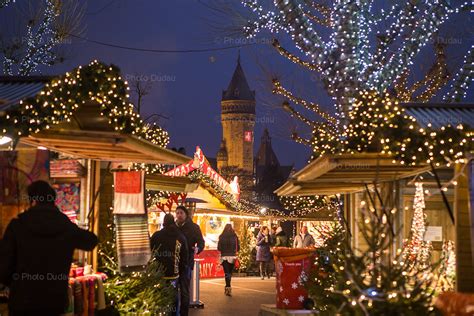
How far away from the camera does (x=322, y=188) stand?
50.6 feet

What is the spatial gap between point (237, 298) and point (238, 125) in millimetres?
112799

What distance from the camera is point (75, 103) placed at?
Result: 32.4 feet

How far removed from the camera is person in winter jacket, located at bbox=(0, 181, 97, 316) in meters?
7.44

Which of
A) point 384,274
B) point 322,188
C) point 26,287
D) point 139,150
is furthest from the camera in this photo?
point 322,188

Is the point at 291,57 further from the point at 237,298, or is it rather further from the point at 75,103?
the point at 75,103

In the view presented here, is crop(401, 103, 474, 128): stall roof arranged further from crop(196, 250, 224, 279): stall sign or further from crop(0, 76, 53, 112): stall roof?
crop(196, 250, 224, 279): stall sign

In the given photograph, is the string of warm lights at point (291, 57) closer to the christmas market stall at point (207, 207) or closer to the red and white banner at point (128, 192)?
the christmas market stall at point (207, 207)

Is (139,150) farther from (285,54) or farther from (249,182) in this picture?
(249,182)

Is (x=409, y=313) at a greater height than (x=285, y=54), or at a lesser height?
lesser

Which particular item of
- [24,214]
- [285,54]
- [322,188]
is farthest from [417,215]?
[285,54]

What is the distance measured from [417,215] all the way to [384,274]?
6.47 meters

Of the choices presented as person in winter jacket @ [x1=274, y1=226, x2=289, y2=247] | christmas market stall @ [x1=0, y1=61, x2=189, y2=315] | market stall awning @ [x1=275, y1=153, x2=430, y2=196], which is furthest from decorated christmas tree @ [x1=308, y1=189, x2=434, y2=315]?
person in winter jacket @ [x1=274, y1=226, x2=289, y2=247]

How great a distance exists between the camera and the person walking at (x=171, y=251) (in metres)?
14.5

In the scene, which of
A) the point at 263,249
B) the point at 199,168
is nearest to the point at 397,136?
the point at 199,168
